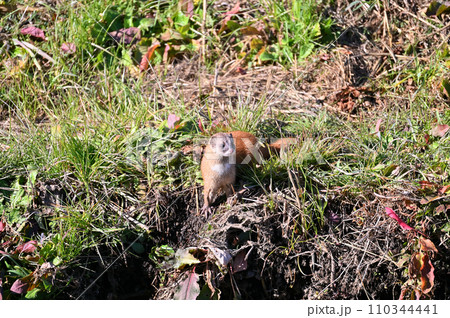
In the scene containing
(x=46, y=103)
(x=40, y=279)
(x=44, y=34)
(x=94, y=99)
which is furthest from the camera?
(x=44, y=34)

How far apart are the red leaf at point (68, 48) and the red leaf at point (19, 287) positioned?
2247 mm

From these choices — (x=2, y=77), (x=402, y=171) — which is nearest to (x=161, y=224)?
(x=402, y=171)

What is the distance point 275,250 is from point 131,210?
3.15ft

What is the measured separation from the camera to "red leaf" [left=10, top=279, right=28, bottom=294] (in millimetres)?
3123

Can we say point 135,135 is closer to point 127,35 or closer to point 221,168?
point 221,168

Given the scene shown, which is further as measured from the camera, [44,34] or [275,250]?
[44,34]

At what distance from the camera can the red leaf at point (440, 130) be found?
144 inches

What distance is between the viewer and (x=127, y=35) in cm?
491

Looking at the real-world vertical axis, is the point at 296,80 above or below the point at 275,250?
above

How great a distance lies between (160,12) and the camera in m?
5.08

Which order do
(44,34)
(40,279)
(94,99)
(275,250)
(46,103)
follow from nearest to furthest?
1. (40,279)
2. (275,250)
3. (94,99)
4. (46,103)
5. (44,34)

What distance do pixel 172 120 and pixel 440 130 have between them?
1812 mm

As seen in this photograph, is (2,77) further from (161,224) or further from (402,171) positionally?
(402,171)

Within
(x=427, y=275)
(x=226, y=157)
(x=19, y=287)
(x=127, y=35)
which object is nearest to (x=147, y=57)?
(x=127, y=35)
